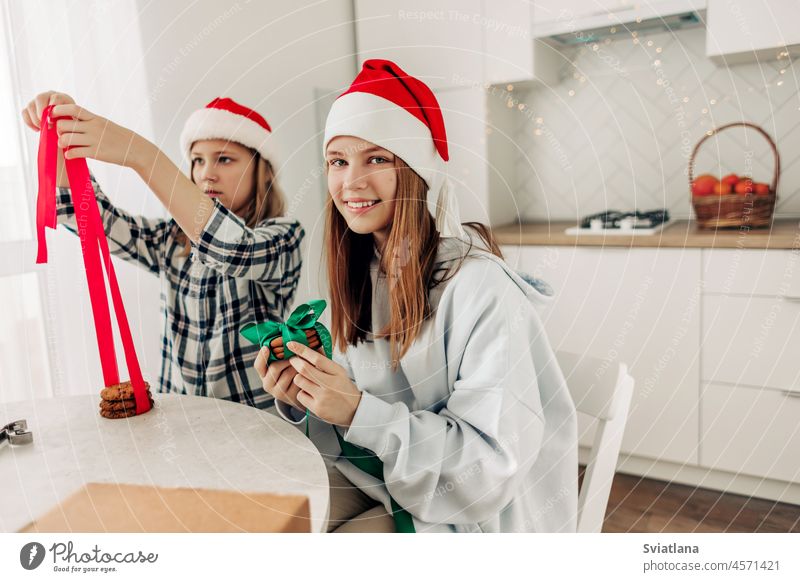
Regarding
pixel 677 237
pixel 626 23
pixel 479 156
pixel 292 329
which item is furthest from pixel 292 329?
pixel 626 23

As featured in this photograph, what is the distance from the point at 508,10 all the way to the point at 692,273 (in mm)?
564

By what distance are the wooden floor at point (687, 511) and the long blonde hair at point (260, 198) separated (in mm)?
767

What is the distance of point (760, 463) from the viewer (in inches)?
39.8

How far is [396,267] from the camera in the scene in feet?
1.91

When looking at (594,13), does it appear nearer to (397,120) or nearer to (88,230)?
(397,120)

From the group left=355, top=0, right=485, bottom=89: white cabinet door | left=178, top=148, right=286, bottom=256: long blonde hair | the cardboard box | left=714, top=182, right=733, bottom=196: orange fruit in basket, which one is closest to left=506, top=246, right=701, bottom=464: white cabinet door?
left=714, top=182, right=733, bottom=196: orange fruit in basket

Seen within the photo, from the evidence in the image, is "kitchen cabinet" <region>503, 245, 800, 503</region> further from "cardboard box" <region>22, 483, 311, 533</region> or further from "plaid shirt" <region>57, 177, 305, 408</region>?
"cardboard box" <region>22, 483, 311, 533</region>

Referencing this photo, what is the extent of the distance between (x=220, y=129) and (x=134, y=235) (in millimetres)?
178

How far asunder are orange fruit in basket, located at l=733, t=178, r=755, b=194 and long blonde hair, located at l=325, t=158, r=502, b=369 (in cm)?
60

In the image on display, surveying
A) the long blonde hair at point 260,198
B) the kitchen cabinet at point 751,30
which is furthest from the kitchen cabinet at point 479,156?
the kitchen cabinet at point 751,30

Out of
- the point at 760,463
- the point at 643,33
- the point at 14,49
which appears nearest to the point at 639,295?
the point at 760,463

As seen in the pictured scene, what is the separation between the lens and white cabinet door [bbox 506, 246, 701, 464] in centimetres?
100

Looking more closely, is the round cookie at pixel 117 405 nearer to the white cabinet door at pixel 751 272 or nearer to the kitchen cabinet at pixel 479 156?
the kitchen cabinet at pixel 479 156
